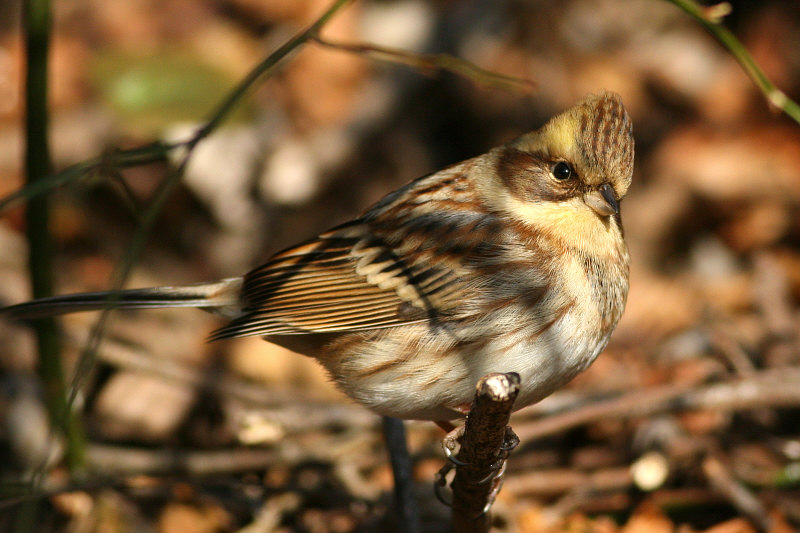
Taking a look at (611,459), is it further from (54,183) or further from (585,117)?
(54,183)

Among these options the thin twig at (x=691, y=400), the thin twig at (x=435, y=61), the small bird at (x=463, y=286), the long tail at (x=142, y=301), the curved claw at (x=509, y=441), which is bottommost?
the thin twig at (x=691, y=400)

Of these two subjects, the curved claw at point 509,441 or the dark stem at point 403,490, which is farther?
the dark stem at point 403,490

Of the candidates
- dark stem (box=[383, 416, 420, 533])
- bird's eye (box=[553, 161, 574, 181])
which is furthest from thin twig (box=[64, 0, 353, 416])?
dark stem (box=[383, 416, 420, 533])

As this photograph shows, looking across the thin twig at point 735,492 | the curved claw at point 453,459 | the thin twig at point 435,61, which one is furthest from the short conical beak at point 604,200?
the thin twig at point 735,492

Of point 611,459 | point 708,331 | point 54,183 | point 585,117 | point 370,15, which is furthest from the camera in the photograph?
point 370,15

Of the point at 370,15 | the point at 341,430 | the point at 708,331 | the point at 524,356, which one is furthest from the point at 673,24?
the point at 524,356

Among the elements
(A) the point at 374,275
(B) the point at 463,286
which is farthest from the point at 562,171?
(A) the point at 374,275

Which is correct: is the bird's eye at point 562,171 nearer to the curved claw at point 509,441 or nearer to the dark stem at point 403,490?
the curved claw at point 509,441
